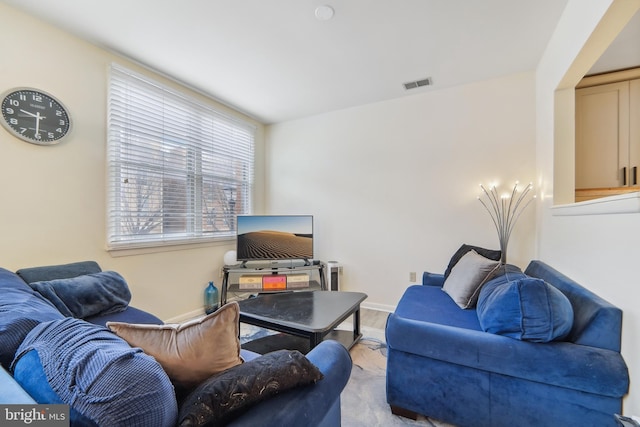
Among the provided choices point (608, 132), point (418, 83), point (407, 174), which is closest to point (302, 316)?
point (407, 174)

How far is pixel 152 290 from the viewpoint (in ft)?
8.58

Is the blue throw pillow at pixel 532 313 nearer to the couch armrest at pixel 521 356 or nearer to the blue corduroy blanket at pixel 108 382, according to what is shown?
the couch armrest at pixel 521 356

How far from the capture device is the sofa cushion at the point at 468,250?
2.51 m

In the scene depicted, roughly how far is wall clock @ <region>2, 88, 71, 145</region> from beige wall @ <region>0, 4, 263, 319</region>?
0.05 m

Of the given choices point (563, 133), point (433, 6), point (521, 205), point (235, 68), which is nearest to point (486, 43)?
point (433, 6)

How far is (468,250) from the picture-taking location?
2650 millimetres

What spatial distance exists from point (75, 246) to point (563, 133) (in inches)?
157

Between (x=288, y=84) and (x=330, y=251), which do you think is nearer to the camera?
(x=288, y=84)

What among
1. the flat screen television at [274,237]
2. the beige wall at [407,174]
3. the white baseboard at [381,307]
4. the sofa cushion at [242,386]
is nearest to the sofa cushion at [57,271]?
the flat screen television at [274,237]

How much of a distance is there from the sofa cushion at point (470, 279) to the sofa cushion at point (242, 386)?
1.53 metres

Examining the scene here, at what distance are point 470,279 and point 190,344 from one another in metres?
1.99

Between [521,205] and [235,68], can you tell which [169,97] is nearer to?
[235,68]

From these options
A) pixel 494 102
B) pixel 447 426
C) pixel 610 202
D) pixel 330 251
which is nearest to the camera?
pixel 610 202

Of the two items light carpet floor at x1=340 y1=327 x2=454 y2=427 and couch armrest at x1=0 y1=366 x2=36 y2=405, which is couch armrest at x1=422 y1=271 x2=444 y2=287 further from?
couch armrest at x1=0 y1=366 x2=36 y2=405
